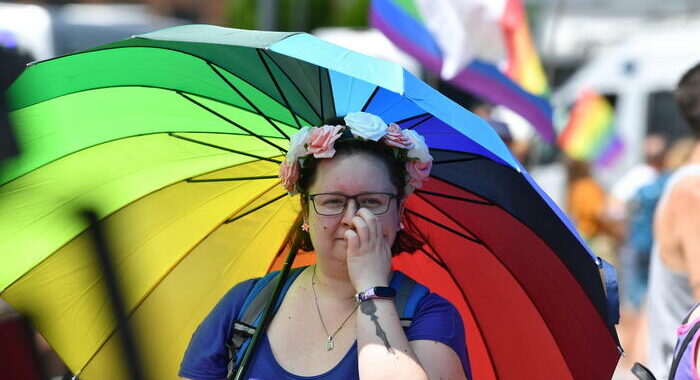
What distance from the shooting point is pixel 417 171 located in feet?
9.29

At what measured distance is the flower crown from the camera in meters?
2.74

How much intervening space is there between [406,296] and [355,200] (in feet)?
0.88

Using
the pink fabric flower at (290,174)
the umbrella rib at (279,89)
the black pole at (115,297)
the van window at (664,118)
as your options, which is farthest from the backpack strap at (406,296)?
the van window at (664,118)

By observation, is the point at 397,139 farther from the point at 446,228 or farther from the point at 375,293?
the point at 446,228

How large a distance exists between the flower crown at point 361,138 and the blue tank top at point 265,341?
1.01 feet

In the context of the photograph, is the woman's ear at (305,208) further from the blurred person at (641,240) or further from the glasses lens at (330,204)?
the blurred person at (641,240)

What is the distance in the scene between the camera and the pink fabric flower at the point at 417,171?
282 cm

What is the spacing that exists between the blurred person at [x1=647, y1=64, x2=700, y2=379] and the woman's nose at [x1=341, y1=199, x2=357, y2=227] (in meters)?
1.81

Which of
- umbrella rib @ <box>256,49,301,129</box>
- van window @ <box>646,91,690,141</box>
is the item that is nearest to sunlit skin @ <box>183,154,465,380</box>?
umbrella rib @ <box>256,49,301,129</box>

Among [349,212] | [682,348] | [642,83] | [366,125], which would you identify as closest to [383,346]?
[349,212]

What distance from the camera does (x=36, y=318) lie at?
3.19m

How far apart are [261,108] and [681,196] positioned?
1.84 meters

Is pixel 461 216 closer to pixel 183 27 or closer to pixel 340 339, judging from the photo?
pixel 340 339

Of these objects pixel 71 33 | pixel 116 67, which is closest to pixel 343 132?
pixel 116 67
